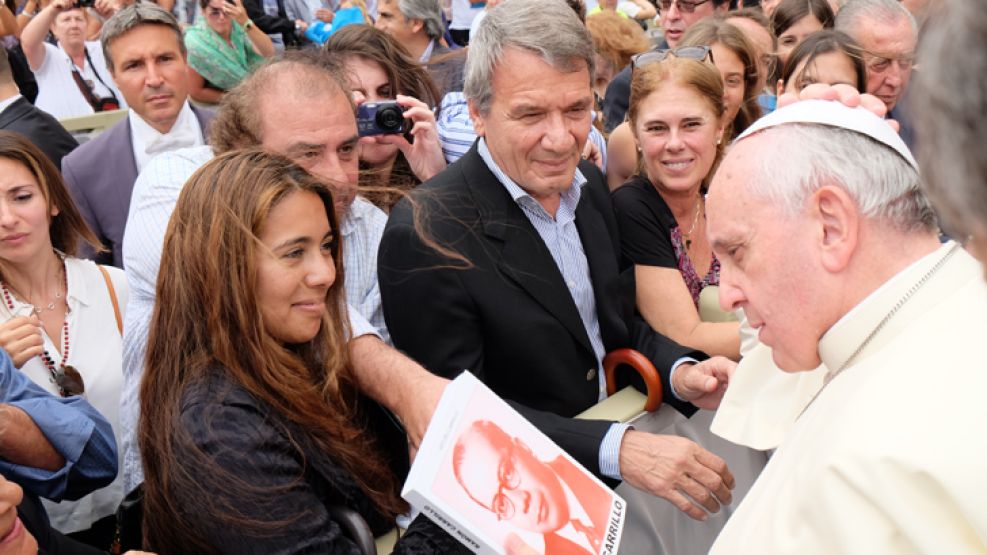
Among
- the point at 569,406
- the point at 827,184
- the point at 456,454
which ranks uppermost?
the point at 827,184

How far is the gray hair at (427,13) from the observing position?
6.18m

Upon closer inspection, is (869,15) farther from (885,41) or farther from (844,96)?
(844,96)

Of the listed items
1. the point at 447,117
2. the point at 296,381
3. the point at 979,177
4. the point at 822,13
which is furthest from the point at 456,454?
the point at 822,13

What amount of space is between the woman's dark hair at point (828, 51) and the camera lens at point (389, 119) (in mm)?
1920

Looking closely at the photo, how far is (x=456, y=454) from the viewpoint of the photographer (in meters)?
1.93

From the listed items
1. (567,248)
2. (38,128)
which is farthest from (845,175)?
(38,128)

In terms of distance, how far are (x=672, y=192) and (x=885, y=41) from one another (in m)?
1.94

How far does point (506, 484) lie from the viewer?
78.2 inches

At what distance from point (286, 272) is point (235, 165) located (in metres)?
0.31

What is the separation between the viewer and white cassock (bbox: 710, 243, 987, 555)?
1.36 metres

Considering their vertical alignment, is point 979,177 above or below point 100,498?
above

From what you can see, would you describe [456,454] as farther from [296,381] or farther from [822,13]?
[822,13]

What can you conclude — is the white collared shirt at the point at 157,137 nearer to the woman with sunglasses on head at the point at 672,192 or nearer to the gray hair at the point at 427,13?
the gray hair at the point at 427,13

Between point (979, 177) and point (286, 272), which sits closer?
point (979, 177)
